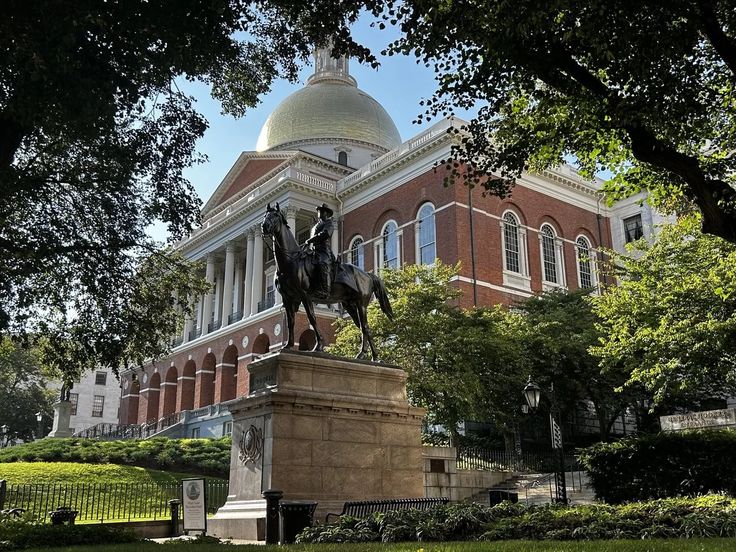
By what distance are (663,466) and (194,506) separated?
10485 millimetres

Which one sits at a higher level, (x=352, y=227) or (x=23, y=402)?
(x=352, y=227)

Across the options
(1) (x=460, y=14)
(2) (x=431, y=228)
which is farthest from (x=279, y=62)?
(2) (x=431, y=228)

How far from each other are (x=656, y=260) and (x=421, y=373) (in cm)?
902

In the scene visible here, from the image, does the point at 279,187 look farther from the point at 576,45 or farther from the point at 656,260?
the point at 576,45

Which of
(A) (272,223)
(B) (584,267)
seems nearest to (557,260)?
(B) (584,267)

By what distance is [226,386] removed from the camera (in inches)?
1964

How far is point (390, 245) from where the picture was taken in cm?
4472

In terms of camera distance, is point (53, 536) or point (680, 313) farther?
point (680, 313)

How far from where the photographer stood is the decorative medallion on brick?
13586 mm

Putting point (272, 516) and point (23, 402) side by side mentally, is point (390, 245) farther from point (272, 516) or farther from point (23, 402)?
point (23, 402)

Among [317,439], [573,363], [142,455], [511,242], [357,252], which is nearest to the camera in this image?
[317,439]

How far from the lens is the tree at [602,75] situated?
437 inches

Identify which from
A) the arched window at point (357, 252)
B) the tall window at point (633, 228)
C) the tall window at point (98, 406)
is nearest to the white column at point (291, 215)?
the arched window at point (357, 252)

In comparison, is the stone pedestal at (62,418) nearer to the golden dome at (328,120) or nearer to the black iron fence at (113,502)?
the black iron fence at (113,502)
